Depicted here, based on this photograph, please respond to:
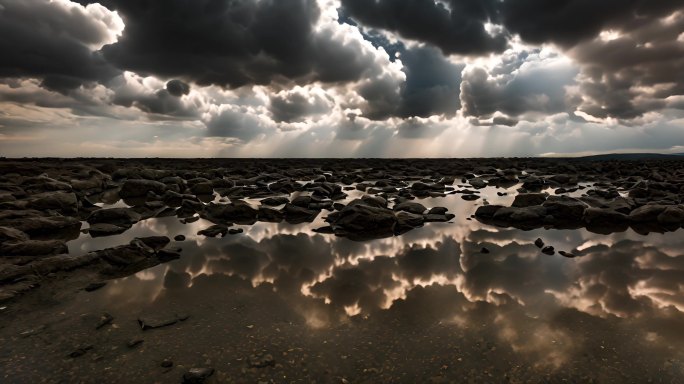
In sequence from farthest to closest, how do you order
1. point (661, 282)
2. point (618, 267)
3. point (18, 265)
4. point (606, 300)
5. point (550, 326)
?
point (618, 267) < point (18, 265) < point (661, 282) < point (606, 300) < point (550, 326)

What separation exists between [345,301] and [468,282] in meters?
2.69

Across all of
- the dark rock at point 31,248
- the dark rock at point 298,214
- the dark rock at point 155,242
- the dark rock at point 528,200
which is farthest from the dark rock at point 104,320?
the dark rock at point 528,200

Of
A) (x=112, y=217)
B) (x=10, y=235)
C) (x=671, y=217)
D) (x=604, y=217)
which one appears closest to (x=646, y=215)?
(x=671, y=217)

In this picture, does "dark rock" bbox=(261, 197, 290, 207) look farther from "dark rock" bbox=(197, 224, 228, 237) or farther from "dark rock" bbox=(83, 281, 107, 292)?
"dark rock" bbox=(83, 281, 107, 292)

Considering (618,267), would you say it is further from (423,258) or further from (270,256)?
(270,256)

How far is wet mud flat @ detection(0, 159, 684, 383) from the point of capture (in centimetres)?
423

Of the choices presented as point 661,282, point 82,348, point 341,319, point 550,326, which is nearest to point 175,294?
point 82,348

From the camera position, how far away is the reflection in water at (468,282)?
5073mm

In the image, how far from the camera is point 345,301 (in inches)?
239

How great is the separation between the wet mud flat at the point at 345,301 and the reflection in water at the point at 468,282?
43mm

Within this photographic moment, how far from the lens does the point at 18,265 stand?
736 centimetres

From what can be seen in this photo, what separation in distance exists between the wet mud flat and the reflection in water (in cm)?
4

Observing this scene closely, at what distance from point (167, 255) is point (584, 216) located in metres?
14.5

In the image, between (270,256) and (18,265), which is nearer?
(18,265)
